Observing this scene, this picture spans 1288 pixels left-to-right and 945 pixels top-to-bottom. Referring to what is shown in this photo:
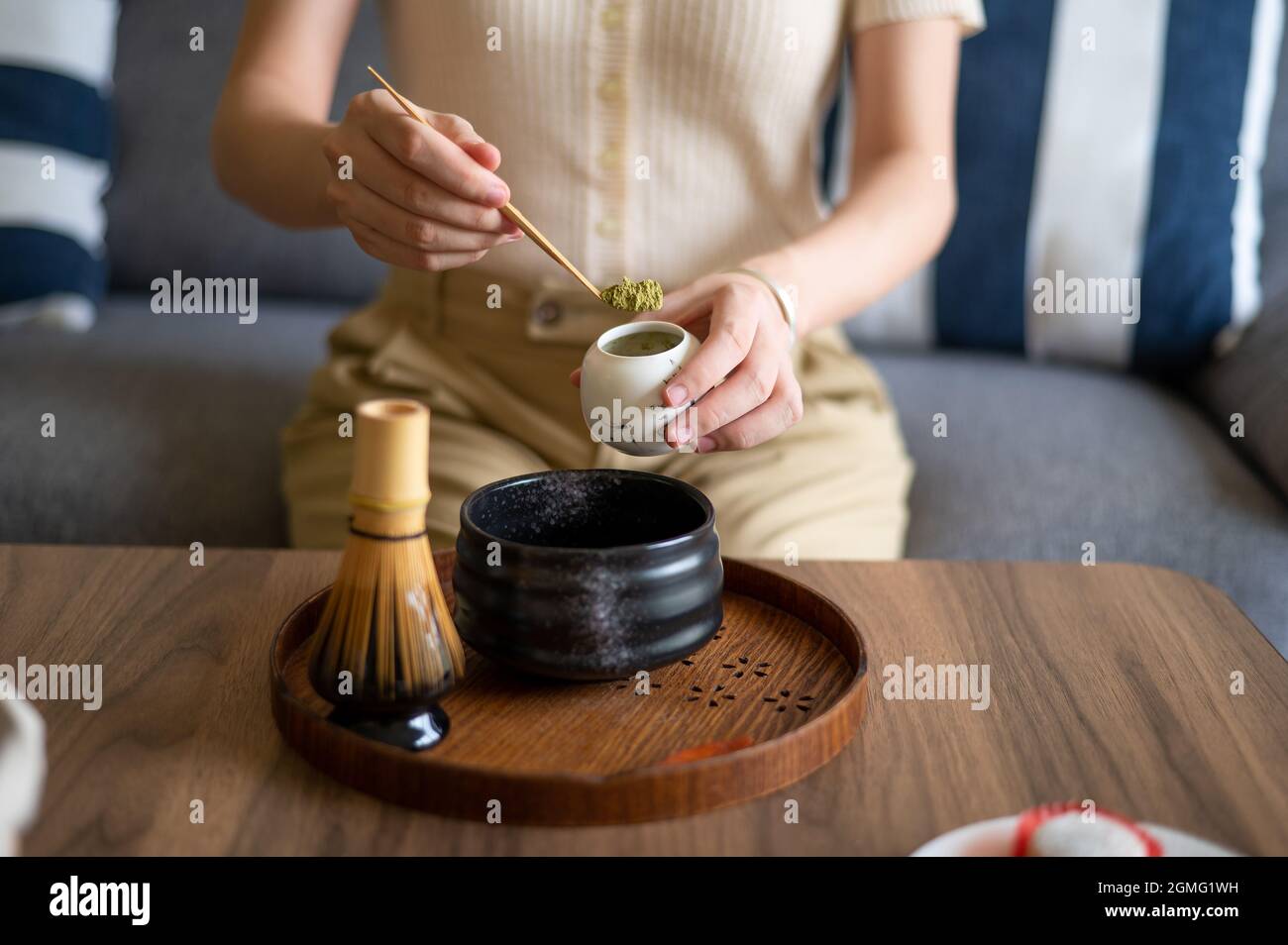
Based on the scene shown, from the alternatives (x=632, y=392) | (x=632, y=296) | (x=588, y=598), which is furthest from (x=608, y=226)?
(x=588, y=598)

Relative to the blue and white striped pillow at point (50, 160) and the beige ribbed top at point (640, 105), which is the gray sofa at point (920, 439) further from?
the beige ribbed top at point (640, 105)

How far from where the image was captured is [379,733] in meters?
0.68

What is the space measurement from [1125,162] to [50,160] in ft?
5.33

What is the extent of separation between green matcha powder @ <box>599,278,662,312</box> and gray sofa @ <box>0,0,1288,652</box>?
0.66 metres

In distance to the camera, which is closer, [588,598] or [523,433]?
[588,598]

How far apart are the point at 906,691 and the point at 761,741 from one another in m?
0.16

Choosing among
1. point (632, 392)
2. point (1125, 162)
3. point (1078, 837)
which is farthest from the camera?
point (1125, 162)

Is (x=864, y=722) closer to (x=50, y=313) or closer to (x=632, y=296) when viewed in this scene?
(x=632, y=296)

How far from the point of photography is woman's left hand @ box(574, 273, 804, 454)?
0.87 metres

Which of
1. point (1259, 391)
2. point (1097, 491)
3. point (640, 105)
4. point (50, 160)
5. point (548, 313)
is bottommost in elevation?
point (1097, 491)

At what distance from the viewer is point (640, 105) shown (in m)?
1.28

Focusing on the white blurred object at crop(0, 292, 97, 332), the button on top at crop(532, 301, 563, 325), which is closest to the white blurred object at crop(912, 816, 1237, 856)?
the button on top at crop(532, 301, 563, 325)

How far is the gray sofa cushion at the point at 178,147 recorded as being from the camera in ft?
6.56
